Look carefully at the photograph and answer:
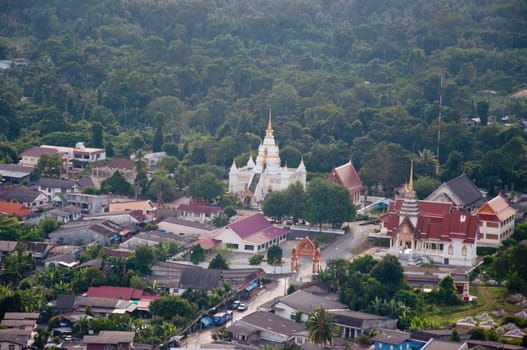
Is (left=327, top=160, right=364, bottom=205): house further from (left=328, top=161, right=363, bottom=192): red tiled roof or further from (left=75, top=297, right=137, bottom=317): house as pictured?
(left=75, top=297, right=137, bottom=317): house

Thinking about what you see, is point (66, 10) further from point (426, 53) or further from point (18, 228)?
point (18, 228)

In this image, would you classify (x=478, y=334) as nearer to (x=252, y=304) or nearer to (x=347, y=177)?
(x=252, y=304)

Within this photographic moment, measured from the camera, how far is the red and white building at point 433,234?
44469mm

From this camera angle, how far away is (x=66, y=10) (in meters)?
87.9

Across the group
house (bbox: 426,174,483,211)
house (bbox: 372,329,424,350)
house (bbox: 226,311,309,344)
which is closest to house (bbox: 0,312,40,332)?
house (bbox: 226,311,309,344)

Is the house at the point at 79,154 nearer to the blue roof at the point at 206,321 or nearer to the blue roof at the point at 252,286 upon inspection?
the blue roof at the point at 252,286

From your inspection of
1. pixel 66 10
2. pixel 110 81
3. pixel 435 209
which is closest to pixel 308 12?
pixel 66 10

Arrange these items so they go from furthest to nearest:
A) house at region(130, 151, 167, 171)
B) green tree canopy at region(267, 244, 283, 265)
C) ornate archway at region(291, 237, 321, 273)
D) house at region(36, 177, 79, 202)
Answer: house at region(130, 151, 167, 171), house at region(36, 177, 79, 202), green tree canopy at region(267, 244, 283, 265), ornate archway at region(291, 237, 321, 273)

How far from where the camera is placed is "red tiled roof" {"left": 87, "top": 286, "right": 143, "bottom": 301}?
4022 centimetres

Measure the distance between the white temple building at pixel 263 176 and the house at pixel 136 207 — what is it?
4031 millimetres

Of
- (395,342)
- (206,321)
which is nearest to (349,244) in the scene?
(206,321)

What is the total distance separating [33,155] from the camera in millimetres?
56875

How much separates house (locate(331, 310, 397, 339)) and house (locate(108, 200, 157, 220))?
1392 centimetres

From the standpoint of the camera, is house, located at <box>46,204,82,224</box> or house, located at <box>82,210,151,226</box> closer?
house, located at <box>82,210,151,226</box>
